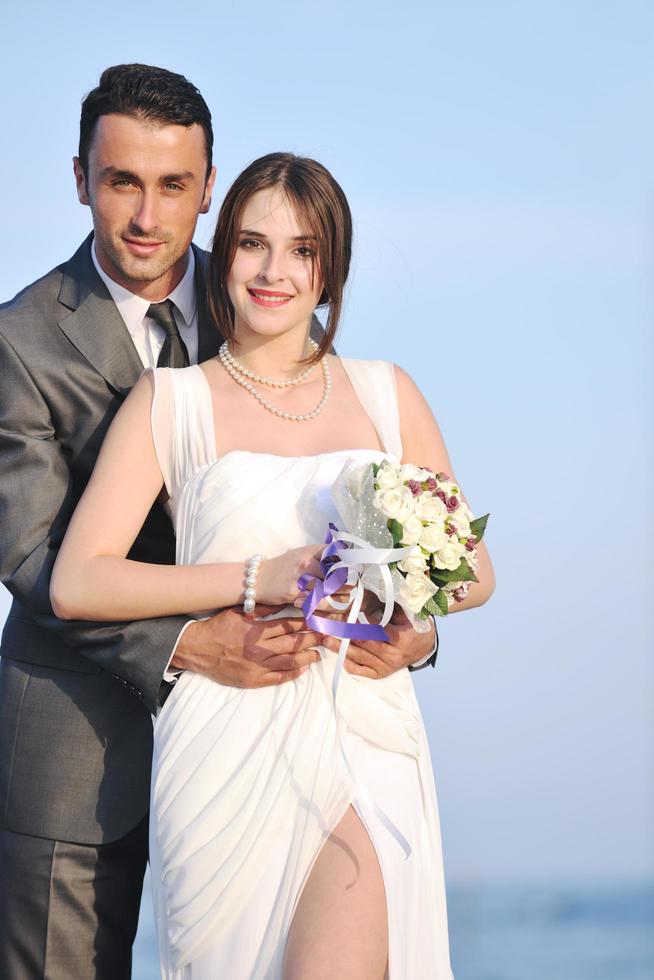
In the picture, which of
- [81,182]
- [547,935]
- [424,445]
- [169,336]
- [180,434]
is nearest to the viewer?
[180,434]

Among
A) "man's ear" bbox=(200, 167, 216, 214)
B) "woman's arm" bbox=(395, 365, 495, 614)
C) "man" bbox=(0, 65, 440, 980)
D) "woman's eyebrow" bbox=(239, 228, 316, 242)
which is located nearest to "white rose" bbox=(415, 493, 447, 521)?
"woman's arm" bbox=(395, 365, 495, 614)

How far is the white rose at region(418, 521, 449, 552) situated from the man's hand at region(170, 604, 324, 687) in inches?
14.7

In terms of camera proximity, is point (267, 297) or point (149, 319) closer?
point (267, 297)

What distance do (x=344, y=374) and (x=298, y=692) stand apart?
86cm

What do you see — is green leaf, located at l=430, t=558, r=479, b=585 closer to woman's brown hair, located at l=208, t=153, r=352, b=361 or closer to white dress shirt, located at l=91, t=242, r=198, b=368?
woman's brown hair, located at l=208, t=153, r=352, b=361

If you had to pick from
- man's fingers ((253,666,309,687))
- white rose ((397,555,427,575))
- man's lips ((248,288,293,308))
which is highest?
man's lips ((248,288,293,308))

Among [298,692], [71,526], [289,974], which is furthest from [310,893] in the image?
[71,526]

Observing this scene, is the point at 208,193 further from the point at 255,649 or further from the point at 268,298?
the point at 255,649

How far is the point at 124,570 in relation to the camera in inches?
114

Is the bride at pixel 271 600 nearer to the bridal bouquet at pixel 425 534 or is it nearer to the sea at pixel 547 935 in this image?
the bridal bouquet at pixel 425 534

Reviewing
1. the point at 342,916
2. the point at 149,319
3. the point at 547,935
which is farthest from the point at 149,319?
the point at 547,935

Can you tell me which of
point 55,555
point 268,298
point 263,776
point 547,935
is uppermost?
point 268,298

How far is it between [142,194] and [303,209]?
0.59 meters

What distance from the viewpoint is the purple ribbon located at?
2.66m
